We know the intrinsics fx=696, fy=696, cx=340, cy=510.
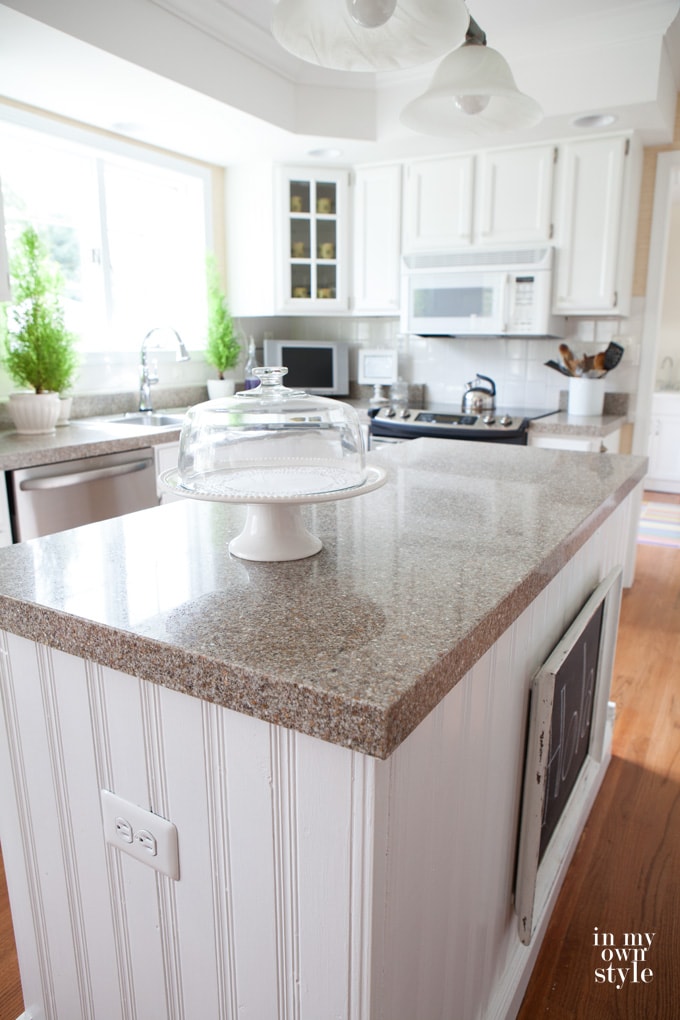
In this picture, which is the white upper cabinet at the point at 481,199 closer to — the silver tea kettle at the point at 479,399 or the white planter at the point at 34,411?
the silver tea kettle at the point at 479,399

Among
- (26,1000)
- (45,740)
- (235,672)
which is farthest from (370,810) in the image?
(26,1000)

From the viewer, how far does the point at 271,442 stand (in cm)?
115

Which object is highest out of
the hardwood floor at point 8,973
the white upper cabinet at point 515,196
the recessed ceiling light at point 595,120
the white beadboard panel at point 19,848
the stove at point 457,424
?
the recessed ceiling light at point 595,120

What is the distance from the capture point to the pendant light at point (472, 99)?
150 centimetres

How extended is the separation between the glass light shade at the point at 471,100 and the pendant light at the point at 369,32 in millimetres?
162

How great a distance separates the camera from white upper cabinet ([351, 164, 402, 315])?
3803 mm

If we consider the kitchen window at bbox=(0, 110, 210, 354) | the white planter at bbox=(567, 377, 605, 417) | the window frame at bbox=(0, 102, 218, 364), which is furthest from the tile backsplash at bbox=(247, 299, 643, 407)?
the window frame at bbox=(0, 102, 218, 364)

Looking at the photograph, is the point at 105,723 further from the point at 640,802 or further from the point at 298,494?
the point at 640,802

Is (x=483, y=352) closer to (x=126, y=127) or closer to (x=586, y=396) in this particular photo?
(x=586, y=396)

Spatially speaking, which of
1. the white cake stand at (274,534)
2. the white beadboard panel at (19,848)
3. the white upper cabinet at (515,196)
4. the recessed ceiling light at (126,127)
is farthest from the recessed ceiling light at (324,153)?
the white beadboard panel at (19,848)

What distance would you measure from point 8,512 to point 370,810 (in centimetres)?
202

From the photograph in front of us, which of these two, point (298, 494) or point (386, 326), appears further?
point (386, 326)

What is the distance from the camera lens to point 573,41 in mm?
2979

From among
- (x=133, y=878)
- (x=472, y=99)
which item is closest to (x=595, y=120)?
(x=472, y=99)
